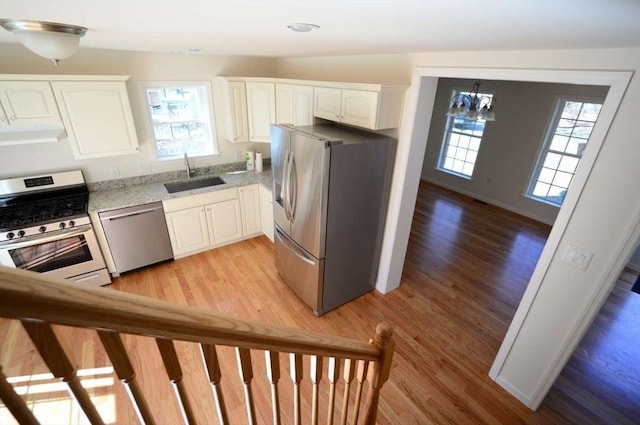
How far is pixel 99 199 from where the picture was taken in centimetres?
303

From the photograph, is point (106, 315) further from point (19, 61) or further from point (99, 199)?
point (19, 61)

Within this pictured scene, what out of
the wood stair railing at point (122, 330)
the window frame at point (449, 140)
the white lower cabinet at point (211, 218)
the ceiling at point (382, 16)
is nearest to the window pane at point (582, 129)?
the window frame at point (449, 140)

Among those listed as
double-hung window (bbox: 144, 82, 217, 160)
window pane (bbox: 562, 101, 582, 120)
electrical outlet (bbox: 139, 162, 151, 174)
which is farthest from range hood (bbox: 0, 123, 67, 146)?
window pane (bbox: 562, 101, 582, 120)

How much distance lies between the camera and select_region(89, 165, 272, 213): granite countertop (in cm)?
300

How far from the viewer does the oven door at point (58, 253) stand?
252 cm

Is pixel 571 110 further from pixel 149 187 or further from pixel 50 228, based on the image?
pixel 50 228

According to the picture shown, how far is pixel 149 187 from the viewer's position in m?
3.40

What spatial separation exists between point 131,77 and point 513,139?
5751mm

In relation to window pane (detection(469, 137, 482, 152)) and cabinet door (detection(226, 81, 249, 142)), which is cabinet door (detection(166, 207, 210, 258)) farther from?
window pane (detection(469, 137, 482, 152))

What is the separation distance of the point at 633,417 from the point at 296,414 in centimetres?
264

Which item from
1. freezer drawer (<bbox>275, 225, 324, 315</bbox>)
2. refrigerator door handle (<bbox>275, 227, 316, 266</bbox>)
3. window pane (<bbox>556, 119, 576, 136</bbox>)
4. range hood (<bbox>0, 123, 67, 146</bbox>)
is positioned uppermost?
window pane (<bbox>556, 119, 576, 136</bbox>)

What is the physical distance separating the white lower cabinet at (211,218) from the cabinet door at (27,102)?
122 cm

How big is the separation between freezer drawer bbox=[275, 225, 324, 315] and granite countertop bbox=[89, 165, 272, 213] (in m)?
0.95

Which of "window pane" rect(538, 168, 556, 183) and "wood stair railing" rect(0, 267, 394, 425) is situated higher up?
"wood stair railing" rect(0, 267, 394, 425)
